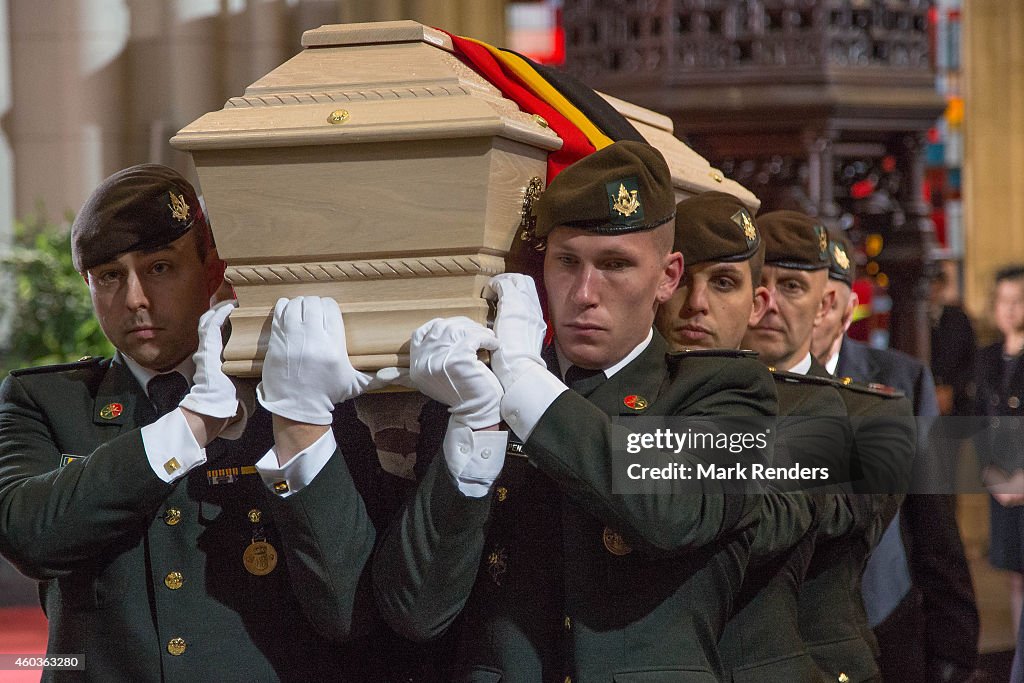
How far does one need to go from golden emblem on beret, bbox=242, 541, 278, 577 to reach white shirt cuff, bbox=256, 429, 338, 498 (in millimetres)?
187

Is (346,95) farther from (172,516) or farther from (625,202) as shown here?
(172,516)

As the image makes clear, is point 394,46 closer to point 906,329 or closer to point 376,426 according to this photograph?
point 376,426

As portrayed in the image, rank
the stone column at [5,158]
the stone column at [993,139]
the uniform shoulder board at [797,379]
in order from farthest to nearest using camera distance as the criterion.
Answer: the stone column at [993,139] < the stone column at [5,158] < the uniform shoulder board at [797,379]

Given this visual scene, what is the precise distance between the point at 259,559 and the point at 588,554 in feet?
1.64

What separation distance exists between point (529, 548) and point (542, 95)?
70 cm

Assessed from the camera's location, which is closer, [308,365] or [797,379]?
[308,365]

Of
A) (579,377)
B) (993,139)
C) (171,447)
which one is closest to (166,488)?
(171,447)

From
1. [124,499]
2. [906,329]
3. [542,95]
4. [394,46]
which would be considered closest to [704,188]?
[542,95]

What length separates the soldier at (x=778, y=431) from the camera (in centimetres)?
203

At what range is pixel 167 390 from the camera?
205 cm

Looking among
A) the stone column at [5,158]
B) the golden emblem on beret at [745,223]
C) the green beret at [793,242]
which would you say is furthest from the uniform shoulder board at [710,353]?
the stone column at [5,158]

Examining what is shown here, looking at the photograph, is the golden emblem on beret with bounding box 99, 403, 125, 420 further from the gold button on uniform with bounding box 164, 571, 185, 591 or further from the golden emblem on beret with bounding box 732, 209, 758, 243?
the golden emblem on beret with bounding box 732, 209, 758, 243

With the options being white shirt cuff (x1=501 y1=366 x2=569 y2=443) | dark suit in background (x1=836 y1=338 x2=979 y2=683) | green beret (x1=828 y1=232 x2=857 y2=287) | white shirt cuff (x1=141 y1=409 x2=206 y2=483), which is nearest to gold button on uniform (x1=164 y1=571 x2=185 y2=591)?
white shirt cuff (x1=141 y1=409 x2=206 y2=483)

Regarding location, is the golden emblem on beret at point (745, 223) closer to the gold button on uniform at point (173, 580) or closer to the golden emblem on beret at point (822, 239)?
the golden emblem on beret at point (822, 239)
